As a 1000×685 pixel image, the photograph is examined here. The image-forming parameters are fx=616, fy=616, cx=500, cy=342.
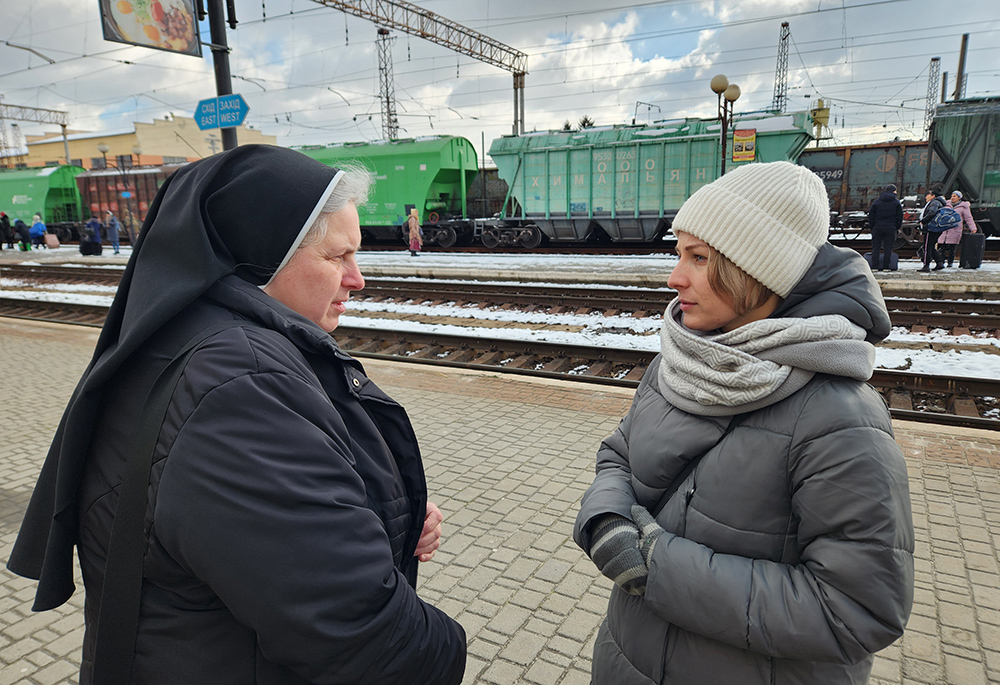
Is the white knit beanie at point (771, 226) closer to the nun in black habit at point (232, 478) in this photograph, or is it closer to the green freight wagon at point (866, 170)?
the nun in black habit at point (232, 478)

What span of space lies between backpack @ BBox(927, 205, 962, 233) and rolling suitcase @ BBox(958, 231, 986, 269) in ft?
1.79

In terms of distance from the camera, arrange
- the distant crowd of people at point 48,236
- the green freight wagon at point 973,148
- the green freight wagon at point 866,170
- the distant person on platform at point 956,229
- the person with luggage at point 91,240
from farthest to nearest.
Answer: the distant crowd of people at point 48,236 < the person with luggage at point 91,240 < the green freight wagon at point 866,170 < the green freight wagon at point 973,148 < the distant person on platform at point 956,229

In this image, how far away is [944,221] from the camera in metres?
13.1

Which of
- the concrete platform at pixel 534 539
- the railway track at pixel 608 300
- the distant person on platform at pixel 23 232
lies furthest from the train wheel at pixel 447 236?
the distant person on platform at pixel 23 232

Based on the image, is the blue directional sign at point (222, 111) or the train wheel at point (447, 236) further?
the train wheel at point (447, 236)

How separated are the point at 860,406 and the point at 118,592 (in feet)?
5.08

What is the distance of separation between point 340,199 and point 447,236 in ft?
69.7

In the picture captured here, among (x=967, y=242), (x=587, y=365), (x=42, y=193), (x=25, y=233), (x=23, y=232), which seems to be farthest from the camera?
(x=42, y=193)

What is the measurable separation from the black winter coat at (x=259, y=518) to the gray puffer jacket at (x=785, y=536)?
56 centimetres

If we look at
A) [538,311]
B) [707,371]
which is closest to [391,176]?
[538,311]

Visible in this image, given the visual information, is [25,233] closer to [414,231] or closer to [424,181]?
[424,181]

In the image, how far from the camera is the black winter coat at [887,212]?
1276 cm

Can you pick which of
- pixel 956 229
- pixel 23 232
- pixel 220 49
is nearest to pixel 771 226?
pixel 220 49

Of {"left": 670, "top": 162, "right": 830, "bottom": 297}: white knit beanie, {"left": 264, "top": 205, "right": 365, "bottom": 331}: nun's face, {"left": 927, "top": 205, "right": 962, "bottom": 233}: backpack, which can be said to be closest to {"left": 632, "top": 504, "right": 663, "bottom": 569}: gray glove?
{"left": 670, "top": 162, "right": 830, "bottom": 297}: white knit beanie
